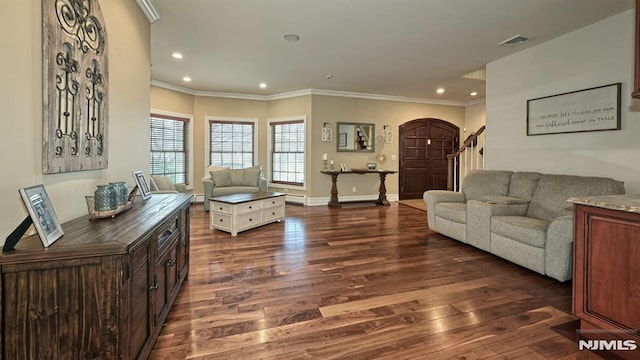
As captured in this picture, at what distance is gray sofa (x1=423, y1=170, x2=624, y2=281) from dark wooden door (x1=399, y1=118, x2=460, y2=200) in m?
3.31

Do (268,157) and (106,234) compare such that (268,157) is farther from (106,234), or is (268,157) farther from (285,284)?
(106,234)

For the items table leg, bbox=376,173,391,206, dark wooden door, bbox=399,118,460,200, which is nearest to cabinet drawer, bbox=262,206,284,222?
table leg, bbox=376,173,391,206

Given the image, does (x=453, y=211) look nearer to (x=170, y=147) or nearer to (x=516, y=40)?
(x=516, y=40)

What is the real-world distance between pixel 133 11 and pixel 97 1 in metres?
0.77

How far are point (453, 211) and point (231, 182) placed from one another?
4.38m

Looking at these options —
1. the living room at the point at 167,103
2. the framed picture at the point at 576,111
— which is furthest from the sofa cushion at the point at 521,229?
the framed picture at the point at 576,111

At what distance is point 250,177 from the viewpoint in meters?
6.46

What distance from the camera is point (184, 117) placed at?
6.79 m

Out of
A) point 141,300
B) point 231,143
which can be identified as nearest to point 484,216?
point 141,300

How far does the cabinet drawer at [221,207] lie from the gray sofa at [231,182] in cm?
135

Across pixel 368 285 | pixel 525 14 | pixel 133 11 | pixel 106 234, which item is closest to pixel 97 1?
pixel 133 11

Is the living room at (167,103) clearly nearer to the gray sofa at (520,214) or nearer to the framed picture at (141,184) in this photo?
the framed picture at (141,184)

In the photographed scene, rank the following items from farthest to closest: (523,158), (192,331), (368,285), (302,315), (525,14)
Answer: (523,158) < (525,14) < (368,285) < (302,315) < (192,331)

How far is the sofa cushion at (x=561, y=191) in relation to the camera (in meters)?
2.91
